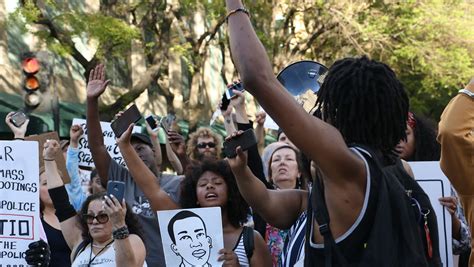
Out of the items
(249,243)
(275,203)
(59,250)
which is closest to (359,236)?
(275,203)

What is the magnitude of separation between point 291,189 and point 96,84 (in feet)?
8.08

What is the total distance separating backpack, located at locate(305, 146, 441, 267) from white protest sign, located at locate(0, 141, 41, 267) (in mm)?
3785

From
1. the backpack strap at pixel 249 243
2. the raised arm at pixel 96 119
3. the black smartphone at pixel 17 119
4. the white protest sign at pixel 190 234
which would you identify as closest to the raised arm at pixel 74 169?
the black smartphone at pixel 17 119

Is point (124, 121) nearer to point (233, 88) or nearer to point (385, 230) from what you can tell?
point (233, 88)

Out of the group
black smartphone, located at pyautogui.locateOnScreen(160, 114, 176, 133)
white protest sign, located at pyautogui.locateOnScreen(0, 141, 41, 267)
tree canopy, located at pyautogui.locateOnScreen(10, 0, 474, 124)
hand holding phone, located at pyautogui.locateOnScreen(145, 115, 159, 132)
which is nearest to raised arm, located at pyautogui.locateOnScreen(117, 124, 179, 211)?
white protest sign, located at pyautogui.locateOnScreen(0, 141, 41, 267)

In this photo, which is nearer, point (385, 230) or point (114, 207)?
point (385, 230)

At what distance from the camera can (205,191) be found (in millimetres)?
5656

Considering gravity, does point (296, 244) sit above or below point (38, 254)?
below

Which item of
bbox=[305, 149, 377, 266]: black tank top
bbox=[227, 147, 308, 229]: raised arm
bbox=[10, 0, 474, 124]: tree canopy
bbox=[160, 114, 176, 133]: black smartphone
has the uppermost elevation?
bbox=[10, 0, 474, 124]: tree canopy

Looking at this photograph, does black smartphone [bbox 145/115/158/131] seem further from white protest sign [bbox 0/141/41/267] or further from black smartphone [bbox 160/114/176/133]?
white protest sign [bbox 0/141/41/267]

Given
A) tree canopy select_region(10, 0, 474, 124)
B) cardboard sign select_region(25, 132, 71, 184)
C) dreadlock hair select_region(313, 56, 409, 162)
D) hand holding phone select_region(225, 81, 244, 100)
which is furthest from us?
tree canopy select_region(10, 0, 474, 124)

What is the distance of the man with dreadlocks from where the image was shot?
3025 mm

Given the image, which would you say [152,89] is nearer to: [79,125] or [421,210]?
[79,125]

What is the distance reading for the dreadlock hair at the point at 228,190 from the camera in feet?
18.4
